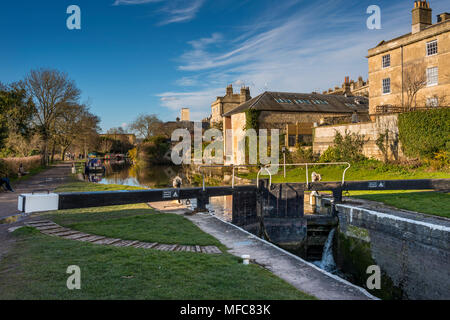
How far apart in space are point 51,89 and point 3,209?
3355 cm

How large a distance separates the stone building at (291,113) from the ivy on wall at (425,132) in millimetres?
8049

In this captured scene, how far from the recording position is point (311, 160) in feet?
88.1

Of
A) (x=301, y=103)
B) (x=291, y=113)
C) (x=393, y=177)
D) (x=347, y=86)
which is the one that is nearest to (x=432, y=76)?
(x=393, y=177)

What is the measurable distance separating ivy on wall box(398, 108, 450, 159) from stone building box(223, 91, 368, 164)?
8.05m

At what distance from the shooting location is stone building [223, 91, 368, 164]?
30.0 metres

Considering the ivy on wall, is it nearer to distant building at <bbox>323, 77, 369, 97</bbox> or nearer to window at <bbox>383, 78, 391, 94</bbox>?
window at <bbox>383, 78, 391, 94</bbox>

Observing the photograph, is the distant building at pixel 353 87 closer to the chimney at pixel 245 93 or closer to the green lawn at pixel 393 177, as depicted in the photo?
the chimney at pixel 245 93

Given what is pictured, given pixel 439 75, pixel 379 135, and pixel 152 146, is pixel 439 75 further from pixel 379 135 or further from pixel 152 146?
pixel 152 146

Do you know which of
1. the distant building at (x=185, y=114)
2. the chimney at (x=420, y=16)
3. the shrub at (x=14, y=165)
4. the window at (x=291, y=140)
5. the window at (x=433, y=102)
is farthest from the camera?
the distant building at (x=185, y=114)

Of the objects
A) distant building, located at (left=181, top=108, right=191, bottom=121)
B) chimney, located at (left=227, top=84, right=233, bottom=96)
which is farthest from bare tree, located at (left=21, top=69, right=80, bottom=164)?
distant building, located at (left=181, top=108, right=191, bottom=121)

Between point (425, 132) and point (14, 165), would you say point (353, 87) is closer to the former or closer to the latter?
point (425, 132)

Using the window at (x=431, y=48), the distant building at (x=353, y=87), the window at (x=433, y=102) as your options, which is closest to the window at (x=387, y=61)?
the window at (x=431, y=48)

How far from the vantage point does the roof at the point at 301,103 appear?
107 ft
